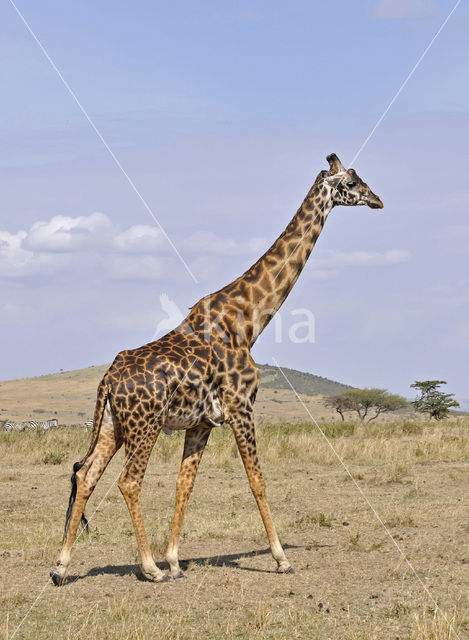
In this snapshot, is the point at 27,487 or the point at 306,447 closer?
the point at 27,487

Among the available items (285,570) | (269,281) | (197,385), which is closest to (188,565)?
(285,570)

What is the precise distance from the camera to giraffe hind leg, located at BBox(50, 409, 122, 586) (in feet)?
24.7

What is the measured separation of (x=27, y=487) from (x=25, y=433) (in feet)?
26.0

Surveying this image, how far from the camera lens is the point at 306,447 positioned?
61.6 ft

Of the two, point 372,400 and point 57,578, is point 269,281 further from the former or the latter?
point 372,400

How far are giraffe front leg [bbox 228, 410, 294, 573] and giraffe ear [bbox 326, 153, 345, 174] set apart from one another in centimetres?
303

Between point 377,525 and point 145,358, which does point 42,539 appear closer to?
point 145,358

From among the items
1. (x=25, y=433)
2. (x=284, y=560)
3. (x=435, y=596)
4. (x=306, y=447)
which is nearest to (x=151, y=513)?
(x=284, y=560)

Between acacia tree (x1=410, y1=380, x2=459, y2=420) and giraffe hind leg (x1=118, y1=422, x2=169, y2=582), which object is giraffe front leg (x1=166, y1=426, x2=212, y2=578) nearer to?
giraffe hind leg (x1=118, y1=422, x2=169, y2=582)

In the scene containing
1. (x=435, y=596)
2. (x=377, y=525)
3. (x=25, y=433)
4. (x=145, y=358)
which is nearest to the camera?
(x=435, y=596)

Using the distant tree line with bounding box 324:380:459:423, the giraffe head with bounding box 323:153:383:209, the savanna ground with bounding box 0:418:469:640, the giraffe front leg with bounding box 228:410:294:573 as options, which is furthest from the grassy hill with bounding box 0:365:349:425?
the giraffe front leg with bounding box 228:410:294:573

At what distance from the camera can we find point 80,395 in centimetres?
8806

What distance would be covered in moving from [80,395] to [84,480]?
82.1m

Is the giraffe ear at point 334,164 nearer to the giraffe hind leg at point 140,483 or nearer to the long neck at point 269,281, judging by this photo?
the long neck at point 269,281
